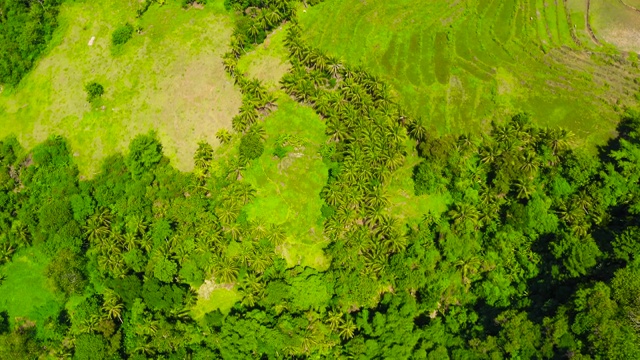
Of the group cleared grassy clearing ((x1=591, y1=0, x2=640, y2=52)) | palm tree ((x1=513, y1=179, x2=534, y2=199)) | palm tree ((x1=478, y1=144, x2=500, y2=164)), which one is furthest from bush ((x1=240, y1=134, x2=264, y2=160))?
cleared grassy clearing ((x1=591, y1=0, x2=640, y2=52))

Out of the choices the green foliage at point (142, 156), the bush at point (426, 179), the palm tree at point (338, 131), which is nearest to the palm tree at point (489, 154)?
the bush at point (426, 179)

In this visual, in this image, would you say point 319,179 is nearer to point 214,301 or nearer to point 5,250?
point 214,301

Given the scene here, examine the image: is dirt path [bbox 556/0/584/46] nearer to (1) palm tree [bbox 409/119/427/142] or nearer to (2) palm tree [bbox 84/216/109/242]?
(1) palm tree [bbox 409/119/427/142]

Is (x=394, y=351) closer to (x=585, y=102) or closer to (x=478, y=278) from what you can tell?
(x=478, y=278)

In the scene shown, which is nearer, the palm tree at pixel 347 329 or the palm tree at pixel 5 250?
the palm tree at pixel 347 329

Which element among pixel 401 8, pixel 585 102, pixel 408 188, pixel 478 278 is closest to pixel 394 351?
pixel 478 278

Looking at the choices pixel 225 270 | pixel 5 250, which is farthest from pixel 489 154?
pixel 5 250

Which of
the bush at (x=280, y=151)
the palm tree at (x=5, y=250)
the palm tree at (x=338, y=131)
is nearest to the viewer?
the palm tree at (x=5, y=250)

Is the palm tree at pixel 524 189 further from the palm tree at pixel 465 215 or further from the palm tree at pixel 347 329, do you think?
the palm tree at pixel 347 329
